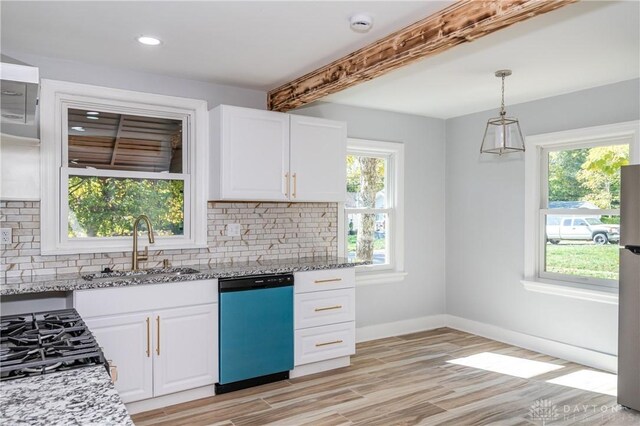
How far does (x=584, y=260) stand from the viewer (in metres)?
4.25

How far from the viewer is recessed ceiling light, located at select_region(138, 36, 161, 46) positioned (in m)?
2.87

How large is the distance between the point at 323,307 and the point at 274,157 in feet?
4.29

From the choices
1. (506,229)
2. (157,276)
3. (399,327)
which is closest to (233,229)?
(157,276)

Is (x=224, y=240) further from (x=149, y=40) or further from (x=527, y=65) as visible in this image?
(x=527, y=65)

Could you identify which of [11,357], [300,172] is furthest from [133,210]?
[11,357]

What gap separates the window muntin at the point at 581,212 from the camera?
4051 millimetres

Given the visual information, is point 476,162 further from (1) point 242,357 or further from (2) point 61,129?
(2) point 61,129

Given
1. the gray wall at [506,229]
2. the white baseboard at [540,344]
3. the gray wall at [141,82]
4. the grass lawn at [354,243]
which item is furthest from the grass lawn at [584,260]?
the gray wall at [141,82]

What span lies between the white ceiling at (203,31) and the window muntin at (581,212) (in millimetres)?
2540

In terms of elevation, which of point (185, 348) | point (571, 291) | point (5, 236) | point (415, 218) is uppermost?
Answer: point (415, 218)

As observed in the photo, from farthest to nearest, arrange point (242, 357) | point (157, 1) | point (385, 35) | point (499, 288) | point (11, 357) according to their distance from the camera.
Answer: point (499, 288) → point (242, 357) → point (385, 35) → point (157, 1) → point (11, 357)

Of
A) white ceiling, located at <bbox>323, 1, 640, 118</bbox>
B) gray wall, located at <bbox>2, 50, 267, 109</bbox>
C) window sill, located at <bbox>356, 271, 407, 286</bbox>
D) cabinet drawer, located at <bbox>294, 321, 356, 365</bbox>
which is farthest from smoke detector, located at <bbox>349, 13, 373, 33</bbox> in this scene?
window sill, located at <bbox>356, 271, 407, 286</bbox>

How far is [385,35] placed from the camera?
9.19 feet

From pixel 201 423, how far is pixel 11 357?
67.6 inches
